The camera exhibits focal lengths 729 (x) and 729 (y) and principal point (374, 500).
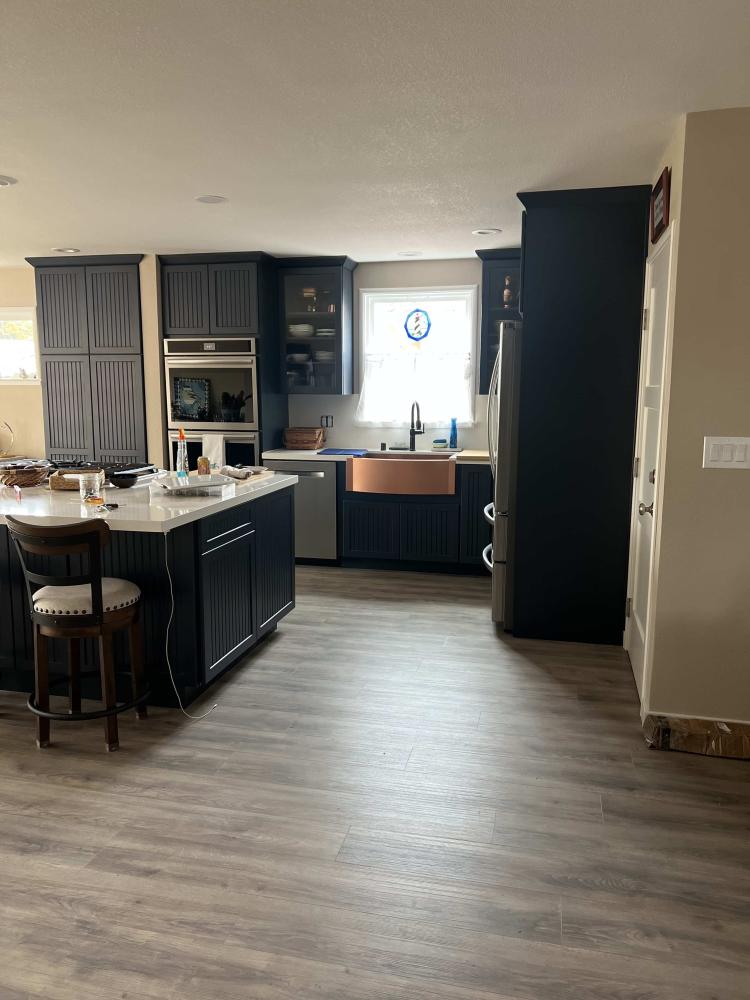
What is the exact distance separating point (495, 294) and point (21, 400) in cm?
429

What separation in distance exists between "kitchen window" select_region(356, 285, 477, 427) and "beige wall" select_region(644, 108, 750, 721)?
3127 millimetres

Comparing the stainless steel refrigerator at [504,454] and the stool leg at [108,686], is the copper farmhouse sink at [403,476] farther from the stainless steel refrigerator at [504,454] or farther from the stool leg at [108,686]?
the stool leg at [108,686]

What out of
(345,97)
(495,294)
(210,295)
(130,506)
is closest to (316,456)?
(210,295)

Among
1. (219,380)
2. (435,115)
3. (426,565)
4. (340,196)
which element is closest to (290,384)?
(219,380)

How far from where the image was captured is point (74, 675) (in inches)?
121

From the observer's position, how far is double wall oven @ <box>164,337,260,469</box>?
5.79m

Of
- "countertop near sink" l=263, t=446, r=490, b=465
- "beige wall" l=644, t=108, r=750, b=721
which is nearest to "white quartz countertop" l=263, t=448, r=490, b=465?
"countertop near sink" l=263, t=446, r=490, b=465

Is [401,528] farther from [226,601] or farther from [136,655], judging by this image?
[136,655]

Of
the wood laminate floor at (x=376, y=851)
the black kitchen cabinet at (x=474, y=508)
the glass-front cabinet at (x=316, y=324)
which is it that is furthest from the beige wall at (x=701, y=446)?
the glass-front cabinet at (x=316, y=324)

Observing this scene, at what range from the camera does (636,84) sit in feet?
8.14

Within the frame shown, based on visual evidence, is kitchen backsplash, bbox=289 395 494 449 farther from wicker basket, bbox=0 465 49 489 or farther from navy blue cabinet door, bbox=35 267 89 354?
wicker basket, bbox=0 465 49 489

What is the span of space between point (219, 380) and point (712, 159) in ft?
13.3

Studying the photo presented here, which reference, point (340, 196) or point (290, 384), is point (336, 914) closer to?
point (340, 196)

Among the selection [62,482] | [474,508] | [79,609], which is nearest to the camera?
[79,609]
